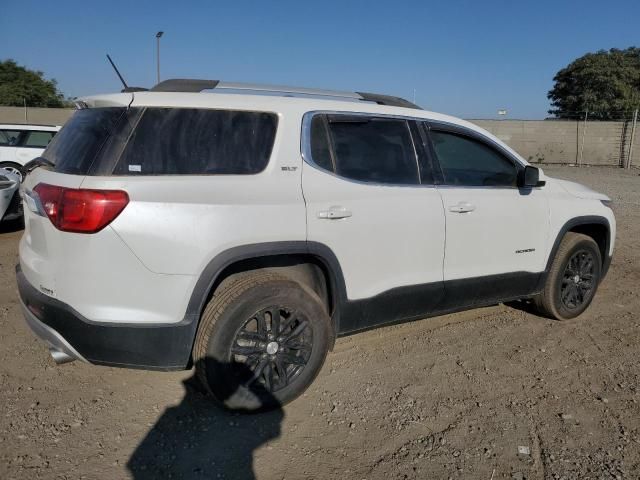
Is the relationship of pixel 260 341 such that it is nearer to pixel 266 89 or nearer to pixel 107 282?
pixel 107 282

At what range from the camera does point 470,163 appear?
4133 millimetres

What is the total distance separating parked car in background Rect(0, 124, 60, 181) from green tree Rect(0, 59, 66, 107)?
119 feet

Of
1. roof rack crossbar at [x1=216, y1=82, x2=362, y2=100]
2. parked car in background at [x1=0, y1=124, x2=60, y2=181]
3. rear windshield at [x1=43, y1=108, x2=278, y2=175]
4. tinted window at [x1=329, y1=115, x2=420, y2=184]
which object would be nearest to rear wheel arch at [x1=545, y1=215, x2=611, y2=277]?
tinted window at [x1=329, y1=115, x2=420, y2=184]

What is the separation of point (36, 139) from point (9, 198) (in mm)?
5649

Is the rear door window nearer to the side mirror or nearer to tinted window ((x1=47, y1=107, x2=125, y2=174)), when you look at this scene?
the side mirror

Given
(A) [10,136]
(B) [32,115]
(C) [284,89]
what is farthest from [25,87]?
(C) [284,89]

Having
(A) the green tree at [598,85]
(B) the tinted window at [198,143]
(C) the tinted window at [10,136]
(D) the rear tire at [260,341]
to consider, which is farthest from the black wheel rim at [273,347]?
(A) the green tree at [598,85]

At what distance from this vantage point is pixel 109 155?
2783mm

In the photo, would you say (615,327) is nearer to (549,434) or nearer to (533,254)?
(533,254)

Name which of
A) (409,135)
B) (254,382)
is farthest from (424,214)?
(254,382)

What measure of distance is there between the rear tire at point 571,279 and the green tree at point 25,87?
47.7m

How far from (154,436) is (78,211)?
1.26m

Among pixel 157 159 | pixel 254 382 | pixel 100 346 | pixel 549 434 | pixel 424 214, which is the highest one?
pixel 157 159

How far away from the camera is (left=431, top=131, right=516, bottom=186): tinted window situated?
3.93 metres
